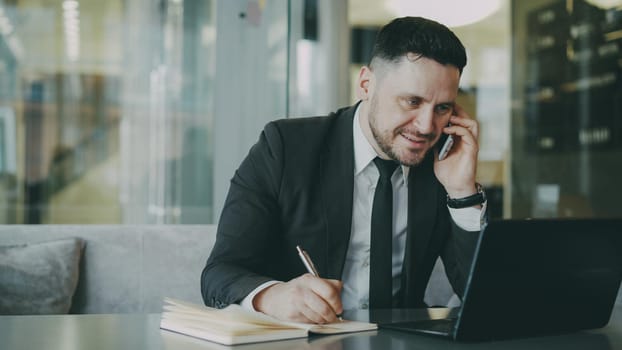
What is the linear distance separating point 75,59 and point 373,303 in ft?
11.4

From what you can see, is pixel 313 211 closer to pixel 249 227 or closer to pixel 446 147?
pixel 249 227

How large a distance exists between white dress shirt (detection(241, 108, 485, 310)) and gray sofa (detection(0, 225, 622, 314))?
628 mm

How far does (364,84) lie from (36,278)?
1096 millimetres

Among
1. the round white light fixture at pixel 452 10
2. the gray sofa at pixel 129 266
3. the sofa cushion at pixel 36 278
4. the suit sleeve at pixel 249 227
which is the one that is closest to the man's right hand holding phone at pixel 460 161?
the suit sleeve at pixel 249 227

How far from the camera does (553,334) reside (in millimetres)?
1104

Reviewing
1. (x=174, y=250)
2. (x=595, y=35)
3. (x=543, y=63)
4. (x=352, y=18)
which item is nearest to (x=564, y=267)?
(x=174, y=250)

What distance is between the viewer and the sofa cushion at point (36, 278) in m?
1.96

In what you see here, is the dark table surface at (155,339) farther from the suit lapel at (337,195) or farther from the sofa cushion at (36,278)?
the sofa cushion at (36,278)

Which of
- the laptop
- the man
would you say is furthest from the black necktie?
the laptop

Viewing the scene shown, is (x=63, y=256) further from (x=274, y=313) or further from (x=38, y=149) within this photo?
(x=38, y=149)

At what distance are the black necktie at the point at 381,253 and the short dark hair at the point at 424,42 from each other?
0.34m

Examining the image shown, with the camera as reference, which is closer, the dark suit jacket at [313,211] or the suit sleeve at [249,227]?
the suit sleeve at [249,227]

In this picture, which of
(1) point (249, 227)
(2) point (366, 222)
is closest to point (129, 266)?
(1) point (249, 227)

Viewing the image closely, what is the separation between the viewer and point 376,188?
1.64 m
